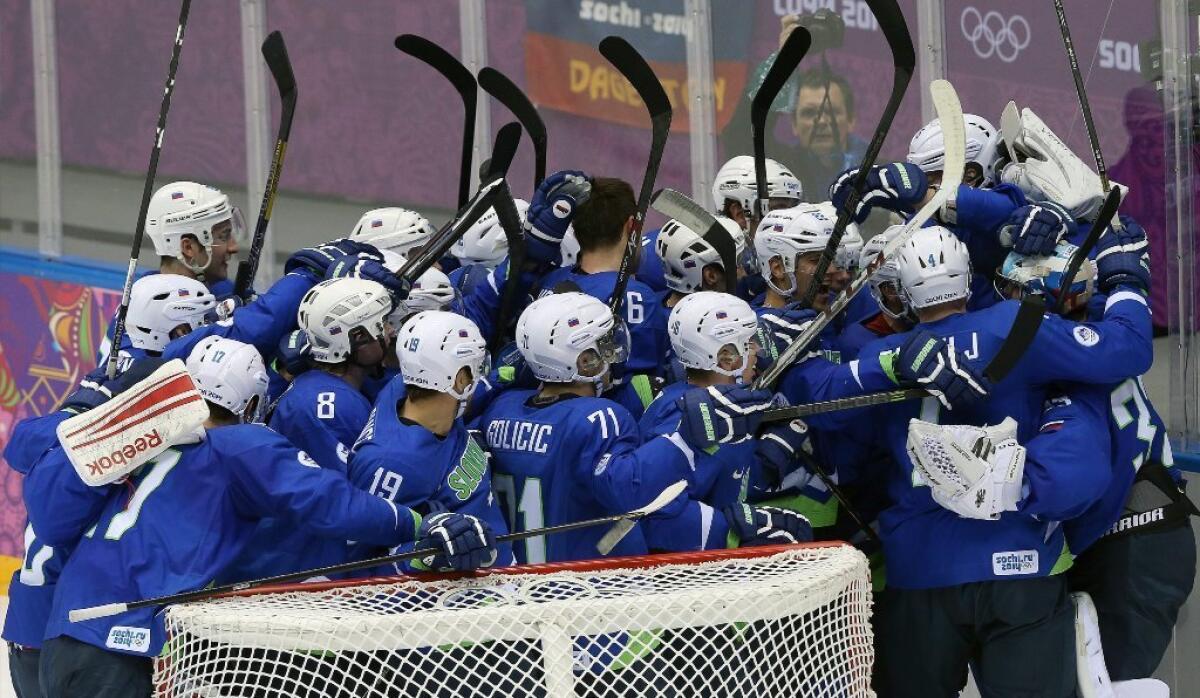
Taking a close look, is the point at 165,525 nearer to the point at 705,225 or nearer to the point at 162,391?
the point at 162,391

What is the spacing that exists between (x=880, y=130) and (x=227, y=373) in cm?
151

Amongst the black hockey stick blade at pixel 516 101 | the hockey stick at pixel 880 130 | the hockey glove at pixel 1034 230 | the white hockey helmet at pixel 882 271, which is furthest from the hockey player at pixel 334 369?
the hockey glove at pixel 1034 230

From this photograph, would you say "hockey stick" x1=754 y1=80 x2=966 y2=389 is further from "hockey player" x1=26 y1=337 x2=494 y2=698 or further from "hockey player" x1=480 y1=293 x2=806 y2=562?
"hockey player" x1=26 y1=337 x2=494 y2=698

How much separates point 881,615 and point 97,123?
433cm

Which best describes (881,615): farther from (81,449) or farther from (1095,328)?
(81,449)

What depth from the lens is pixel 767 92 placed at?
17.5ft

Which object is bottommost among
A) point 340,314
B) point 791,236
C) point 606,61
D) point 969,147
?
point 340,314

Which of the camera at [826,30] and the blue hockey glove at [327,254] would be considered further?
the camera at [826,30]

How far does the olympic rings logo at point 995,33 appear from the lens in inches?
229

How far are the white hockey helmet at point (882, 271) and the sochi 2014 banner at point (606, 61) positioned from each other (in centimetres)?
194

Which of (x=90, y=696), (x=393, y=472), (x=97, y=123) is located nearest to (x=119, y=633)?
(x=90, y=696)

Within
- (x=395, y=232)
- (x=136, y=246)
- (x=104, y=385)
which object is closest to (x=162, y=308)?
(x=136, y=246)

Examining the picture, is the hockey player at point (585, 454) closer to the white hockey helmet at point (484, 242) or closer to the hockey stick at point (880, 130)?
the hockey stick at point (880, 130)

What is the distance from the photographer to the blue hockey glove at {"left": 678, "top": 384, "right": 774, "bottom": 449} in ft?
13.2
